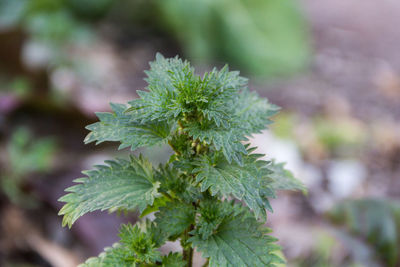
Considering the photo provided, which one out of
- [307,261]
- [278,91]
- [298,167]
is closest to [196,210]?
[307,261]

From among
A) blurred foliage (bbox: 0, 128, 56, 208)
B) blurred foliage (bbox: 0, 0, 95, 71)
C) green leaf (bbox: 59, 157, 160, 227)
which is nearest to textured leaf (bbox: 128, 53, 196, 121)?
green leaf (bbox: 59, 157, 160, 227)

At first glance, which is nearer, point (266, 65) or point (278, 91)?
point (278, 91)

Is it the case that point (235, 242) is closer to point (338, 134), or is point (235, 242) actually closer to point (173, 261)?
point (173, 261)

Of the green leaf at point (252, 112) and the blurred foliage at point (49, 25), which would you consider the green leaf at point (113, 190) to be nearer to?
the green leaf at point (252, 112)

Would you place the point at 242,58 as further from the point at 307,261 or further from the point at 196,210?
the point at 196,210

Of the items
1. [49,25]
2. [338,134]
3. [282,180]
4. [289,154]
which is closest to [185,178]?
[282,180]
